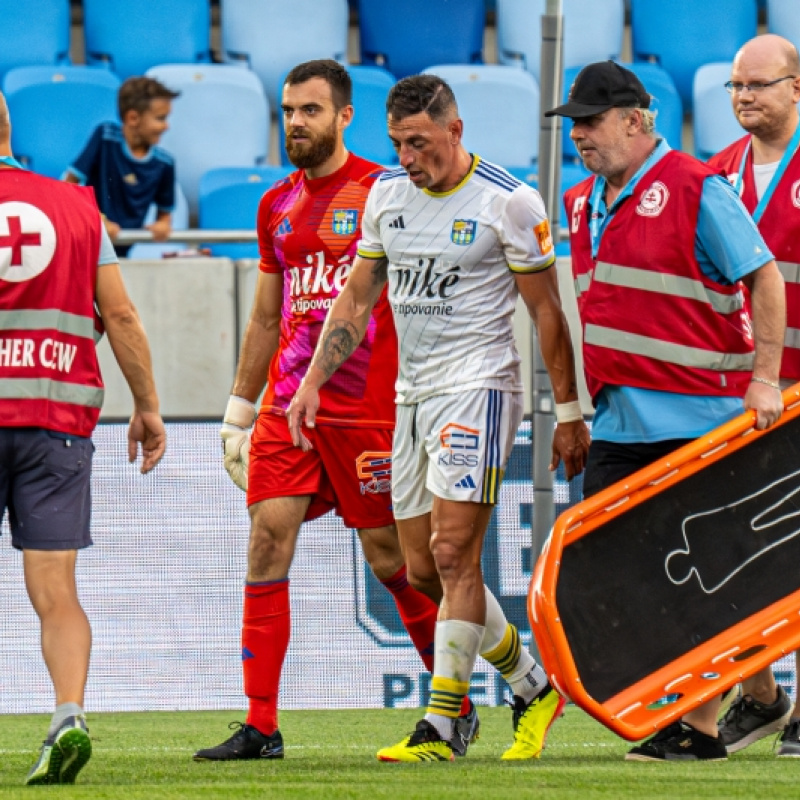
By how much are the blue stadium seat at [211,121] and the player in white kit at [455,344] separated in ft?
21.3

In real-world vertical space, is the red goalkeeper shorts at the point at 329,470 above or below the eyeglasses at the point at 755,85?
below

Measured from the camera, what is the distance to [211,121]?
1155 cm

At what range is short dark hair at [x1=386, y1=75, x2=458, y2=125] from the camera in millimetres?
5086

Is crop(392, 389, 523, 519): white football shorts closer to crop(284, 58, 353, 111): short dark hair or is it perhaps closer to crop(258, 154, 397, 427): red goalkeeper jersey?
crop(258, 154, 397, 427): red goalkeeper jersey

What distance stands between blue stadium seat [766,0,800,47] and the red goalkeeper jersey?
25.4 feet

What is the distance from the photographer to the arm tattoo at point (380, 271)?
5.38 m

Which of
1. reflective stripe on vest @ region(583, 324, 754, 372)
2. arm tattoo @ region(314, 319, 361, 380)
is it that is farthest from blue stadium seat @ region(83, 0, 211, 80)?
reflective stripe on vest @ region(583, 324, 754, 372)

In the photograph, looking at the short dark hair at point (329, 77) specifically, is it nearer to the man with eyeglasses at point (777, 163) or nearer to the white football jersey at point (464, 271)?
the white football jersey at point (464, 271)

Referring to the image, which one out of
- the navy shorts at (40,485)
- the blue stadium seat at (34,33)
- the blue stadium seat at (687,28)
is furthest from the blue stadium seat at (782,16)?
the navy shorts at (40,485)

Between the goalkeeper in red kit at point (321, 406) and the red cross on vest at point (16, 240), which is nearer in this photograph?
the red cross on vest at point (16, 240)

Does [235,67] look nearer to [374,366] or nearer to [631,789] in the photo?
[374,366]

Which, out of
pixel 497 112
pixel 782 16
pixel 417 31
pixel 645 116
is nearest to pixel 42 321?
pixel 645 116

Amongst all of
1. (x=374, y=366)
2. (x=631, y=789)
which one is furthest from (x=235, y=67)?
(x=631, y=789)

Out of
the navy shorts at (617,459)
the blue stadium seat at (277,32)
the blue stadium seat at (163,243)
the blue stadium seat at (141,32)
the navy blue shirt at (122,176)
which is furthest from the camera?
the blue stadium seat at (277,32)
